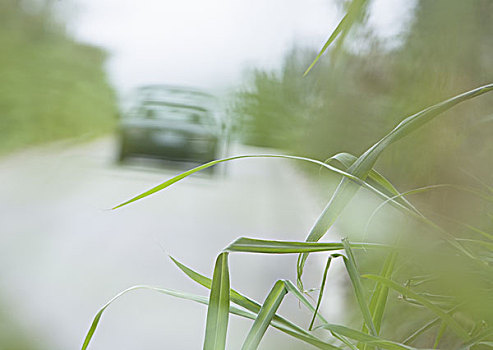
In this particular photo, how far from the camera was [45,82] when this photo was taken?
431 cm

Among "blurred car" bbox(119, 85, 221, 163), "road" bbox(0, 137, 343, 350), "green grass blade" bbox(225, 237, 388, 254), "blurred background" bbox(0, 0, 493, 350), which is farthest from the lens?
"blurred car" bbox(119, 85, 221, 163)

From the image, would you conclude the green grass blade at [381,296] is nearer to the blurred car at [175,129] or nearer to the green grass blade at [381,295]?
the green grass blade at [381,295]

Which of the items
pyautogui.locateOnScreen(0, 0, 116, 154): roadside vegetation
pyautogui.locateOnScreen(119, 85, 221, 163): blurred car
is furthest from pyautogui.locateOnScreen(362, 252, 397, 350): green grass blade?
pyautogui.locateOnScreen(0, 0, 116, 154): roadside vegetation

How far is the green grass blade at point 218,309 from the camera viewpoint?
0.19 m

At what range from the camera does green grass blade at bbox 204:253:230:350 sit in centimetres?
19

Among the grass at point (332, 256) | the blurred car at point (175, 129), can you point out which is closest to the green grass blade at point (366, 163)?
the grass at point (332, 256)

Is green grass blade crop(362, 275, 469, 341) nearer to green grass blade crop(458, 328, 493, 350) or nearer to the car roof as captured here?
green grass blade crop(458, 328, 493, 350)

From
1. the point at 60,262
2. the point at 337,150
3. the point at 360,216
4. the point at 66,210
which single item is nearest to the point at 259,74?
the point at 66,210

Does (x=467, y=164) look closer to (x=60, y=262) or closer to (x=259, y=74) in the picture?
(x=60, y=262)

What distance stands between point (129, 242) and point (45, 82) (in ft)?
8.91

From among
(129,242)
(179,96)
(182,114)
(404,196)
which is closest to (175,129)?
(182,114)

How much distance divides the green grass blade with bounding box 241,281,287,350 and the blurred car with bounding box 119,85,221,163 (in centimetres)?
340

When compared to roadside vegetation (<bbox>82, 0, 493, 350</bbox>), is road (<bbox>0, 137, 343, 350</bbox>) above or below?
below

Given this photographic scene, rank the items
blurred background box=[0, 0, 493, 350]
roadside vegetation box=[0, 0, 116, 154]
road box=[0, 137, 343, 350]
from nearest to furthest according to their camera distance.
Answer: blurred background box=[0, 0, 493, 350] → road box=[0, 137, 343, 350] → roadside vegetation box=[0, 0, 116, 154]
